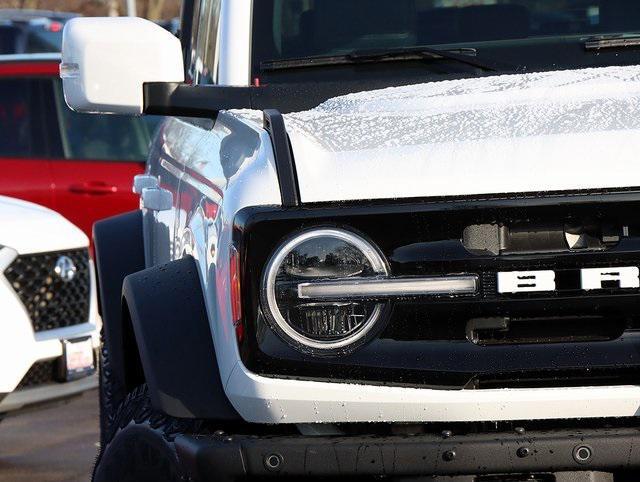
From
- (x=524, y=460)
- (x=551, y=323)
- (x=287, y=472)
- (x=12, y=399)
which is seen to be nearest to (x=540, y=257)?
(x=551, y=323)

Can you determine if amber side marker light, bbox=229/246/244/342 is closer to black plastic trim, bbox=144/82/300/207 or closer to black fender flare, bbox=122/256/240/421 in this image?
black fender flare, bbox=122/256/240/421

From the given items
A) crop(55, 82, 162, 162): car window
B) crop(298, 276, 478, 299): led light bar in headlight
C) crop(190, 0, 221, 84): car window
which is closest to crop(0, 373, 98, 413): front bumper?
crop(190, 0, 221, 84): car window

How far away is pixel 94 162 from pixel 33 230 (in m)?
4.38

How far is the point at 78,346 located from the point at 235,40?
2898mm

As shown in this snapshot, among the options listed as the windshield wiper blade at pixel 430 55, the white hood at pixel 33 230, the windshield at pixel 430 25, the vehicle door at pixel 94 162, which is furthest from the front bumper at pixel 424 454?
the vehicle door at pixel 94 162

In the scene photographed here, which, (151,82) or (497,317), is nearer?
(497,317)

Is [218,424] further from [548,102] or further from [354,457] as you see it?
[548,102]

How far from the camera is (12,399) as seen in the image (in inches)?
251

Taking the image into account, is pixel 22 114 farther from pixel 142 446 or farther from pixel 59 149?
pixel 142 446

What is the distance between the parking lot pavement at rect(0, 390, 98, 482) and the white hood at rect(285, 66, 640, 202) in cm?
344

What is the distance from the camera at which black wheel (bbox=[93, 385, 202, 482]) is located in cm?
328

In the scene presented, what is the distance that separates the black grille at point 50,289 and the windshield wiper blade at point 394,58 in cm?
291

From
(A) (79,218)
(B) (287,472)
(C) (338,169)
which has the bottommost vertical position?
(A) (79,218)

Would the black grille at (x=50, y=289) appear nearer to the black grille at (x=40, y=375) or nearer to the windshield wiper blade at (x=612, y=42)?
the black grille at (x=40, y=375)
